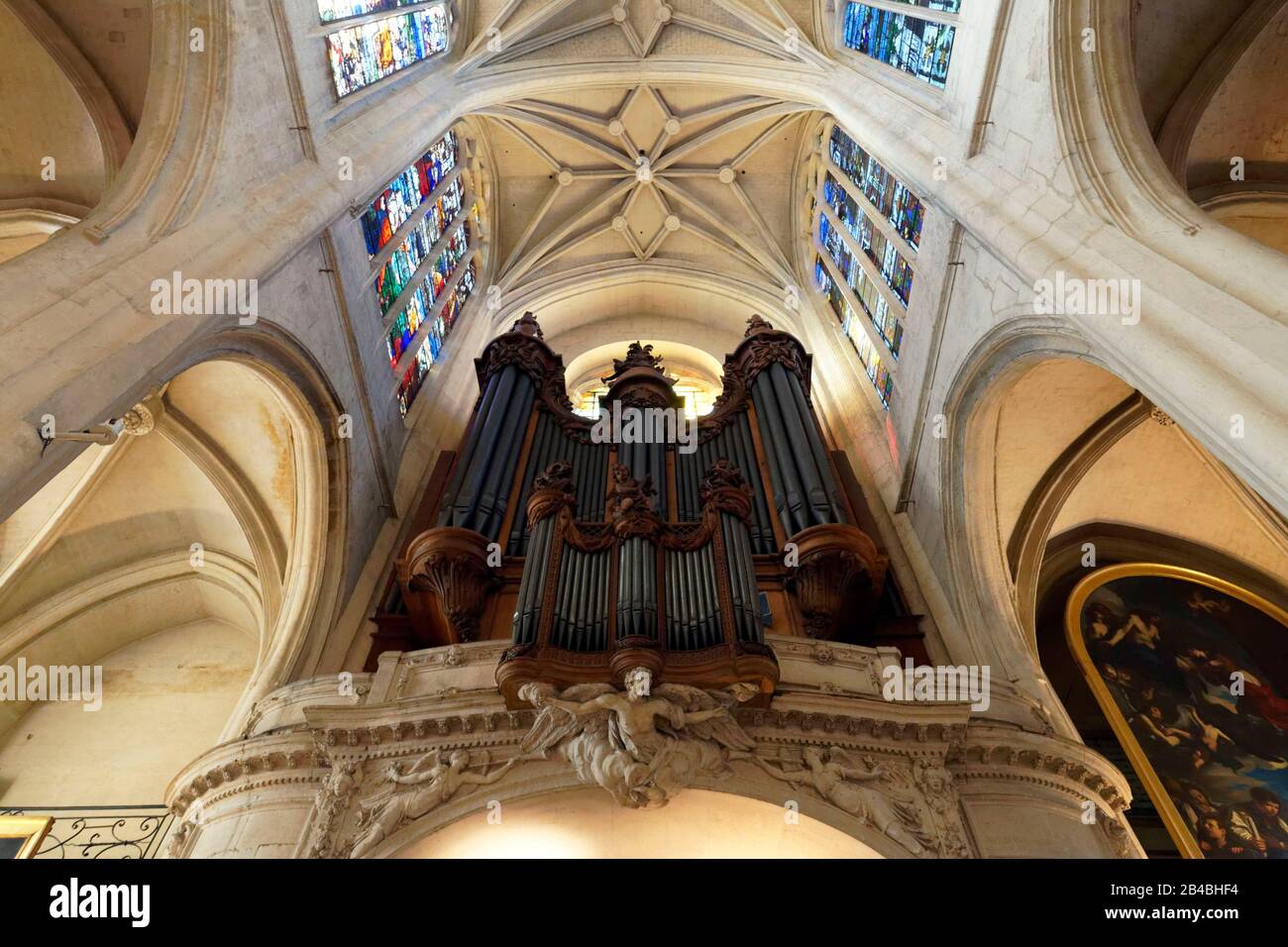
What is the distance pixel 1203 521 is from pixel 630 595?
8.53 m

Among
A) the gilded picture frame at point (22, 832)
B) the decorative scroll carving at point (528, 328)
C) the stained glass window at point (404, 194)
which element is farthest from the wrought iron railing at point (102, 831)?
the decorative scroll carving at point (528, 328)

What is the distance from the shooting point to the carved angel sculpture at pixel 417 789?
205 inches

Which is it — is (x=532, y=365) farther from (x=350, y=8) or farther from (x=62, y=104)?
(x=62, y=104)

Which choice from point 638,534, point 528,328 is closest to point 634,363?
point 528,328

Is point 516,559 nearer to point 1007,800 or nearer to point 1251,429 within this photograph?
point 1007,800

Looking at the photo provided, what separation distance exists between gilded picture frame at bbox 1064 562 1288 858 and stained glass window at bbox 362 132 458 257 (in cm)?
945

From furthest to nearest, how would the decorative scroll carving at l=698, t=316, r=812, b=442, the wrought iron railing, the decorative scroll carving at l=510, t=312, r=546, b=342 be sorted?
the decorative scroll carving at l=510, t=312, r=546, b=342, the decorative scroll carving at l=698, t=316, r=812, b=442, the wrought iron railing

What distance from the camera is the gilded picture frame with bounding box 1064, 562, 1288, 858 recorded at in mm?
7730

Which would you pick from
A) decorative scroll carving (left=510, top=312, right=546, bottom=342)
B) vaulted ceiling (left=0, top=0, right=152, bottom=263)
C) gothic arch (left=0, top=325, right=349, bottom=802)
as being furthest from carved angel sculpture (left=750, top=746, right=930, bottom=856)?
decorative scroll carving (left=510, top=312, right=546, bottom=342)

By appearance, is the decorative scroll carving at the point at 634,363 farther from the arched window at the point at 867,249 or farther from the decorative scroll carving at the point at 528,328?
the arched window at the point at 867,249

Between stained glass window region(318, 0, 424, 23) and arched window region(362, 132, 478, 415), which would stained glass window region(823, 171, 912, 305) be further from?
stained glass window region(318, 0, 424, 23)

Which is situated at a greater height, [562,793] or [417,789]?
[417,789]

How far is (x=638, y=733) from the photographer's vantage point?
5.11 m

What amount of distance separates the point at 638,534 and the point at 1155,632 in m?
6.98
